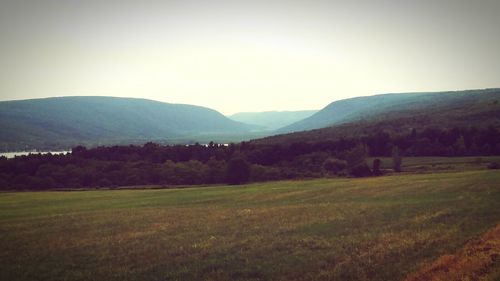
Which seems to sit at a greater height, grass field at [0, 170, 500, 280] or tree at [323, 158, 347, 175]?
grass field at [0, 170, 500, 280]

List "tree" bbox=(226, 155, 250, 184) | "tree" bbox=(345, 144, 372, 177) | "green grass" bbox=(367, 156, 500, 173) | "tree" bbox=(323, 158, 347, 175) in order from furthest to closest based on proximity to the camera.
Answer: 1. "tree" bbox=(323, 158, 347, 175)
2. "tree" bbox=(226, 155, 250, 184)
3. "tree" bbox=(345, 144, 372, 177)
4. "green grass" bbox=(367, 156, 500, 173)

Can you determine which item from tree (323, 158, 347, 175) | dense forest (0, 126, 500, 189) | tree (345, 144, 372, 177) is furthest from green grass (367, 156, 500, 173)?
tree (323, 158, 347, 175)

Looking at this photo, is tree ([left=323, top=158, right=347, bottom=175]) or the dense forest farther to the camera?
tree ([left=323, top=158, right=347, bottom=175])

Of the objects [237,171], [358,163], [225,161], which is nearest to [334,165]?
[358,163]

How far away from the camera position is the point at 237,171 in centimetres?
11219

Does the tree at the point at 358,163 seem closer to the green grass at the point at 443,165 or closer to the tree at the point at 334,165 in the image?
the tree at the point at 334,165

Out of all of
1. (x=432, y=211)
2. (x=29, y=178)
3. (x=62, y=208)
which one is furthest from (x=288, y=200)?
(x=29, y=178)

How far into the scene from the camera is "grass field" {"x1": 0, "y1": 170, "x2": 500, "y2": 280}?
19828 mm

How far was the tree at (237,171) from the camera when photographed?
112 metres

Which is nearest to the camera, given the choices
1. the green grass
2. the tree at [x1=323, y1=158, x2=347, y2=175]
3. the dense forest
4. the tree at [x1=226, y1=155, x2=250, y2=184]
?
the green grass

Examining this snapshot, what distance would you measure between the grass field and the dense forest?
7132 centimetres

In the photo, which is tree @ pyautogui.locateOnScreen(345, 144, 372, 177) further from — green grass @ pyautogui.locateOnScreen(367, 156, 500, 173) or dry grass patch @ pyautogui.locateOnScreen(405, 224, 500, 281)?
dry grass patch @ pyautogui.locateOnScreen(405, 224, 500, 281)

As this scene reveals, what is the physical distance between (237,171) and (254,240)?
86.3 m

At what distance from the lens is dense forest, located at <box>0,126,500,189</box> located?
398 feet
